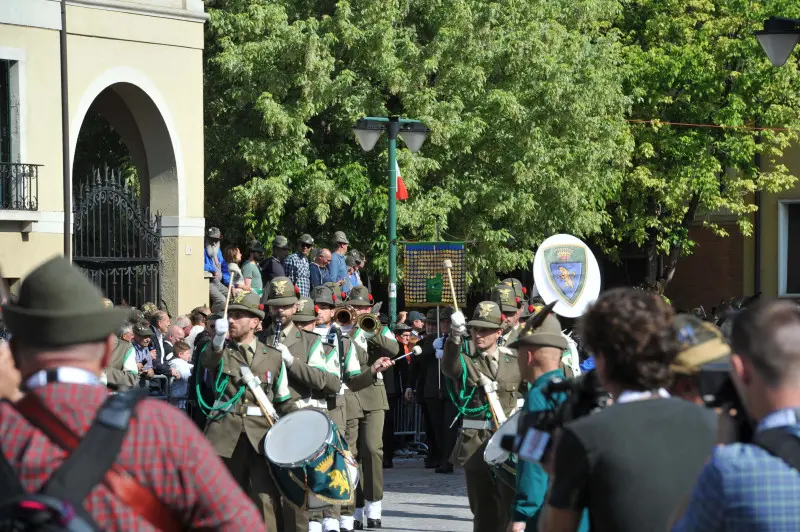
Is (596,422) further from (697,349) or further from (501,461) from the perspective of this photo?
(501,461)

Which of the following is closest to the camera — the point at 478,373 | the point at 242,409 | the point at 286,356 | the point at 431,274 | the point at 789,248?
the point at 242,409

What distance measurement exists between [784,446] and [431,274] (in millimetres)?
13794

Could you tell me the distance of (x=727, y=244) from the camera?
35.6 metres

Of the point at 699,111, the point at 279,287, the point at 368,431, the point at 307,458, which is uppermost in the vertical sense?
the point at 699,111

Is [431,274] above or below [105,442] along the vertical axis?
below

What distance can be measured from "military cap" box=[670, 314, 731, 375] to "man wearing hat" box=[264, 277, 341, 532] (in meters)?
5.79

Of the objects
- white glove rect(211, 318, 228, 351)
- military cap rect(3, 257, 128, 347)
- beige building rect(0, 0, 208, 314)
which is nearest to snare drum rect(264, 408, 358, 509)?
white glove rect(211, 318, 228, 351)

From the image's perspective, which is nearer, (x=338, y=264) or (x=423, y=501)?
(x=423, y=501)

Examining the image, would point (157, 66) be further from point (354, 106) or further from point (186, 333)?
point (186, 333)

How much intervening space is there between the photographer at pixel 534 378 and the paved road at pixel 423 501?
17.7 ft

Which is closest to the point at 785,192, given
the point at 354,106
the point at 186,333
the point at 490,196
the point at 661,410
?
the point at 490,196

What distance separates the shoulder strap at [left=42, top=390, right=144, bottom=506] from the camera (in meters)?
3.21

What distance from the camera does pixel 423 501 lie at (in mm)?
13992

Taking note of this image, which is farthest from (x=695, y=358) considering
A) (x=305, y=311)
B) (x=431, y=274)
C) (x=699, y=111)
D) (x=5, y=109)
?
(x=699, y=111)
